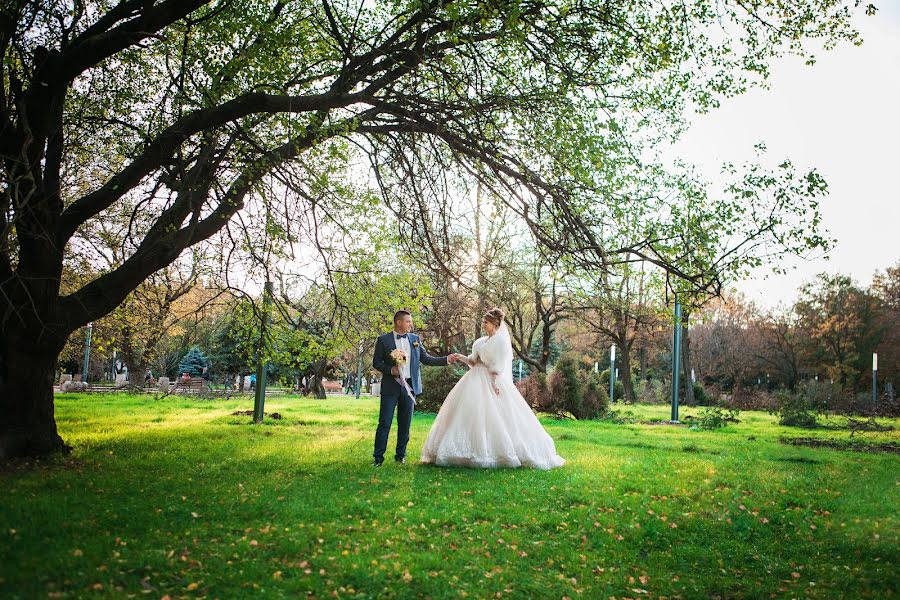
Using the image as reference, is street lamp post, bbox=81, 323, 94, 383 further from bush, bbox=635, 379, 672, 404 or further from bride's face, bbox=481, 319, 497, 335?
bush, bbox=635, 379, 672, 404

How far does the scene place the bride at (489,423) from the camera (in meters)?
9.79

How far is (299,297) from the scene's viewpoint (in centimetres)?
1282

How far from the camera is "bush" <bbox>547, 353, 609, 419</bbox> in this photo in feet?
73.8

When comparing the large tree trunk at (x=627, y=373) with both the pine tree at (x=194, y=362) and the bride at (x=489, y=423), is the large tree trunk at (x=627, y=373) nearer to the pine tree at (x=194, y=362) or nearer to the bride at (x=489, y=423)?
the bride at (x=489, y=423)

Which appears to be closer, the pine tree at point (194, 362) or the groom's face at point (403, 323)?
the groom's face at point (403, 323)

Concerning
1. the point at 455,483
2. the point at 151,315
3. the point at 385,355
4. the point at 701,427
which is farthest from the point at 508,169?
the point at 701,427

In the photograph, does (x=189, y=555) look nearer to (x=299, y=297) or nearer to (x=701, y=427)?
(x=299, y=297)

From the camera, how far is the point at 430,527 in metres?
6.52

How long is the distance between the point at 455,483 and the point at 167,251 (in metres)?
5.48

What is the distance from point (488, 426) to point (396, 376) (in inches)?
63.8

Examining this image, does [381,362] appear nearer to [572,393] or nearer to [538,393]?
[538,393]

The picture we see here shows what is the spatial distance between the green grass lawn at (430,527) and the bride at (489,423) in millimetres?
361

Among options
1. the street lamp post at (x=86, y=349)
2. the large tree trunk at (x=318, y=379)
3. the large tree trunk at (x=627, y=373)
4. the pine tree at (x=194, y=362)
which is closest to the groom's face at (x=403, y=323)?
the street lamp post at (x=86, y=349)

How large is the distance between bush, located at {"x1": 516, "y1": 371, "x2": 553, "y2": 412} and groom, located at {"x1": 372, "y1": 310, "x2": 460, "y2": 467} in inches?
511
